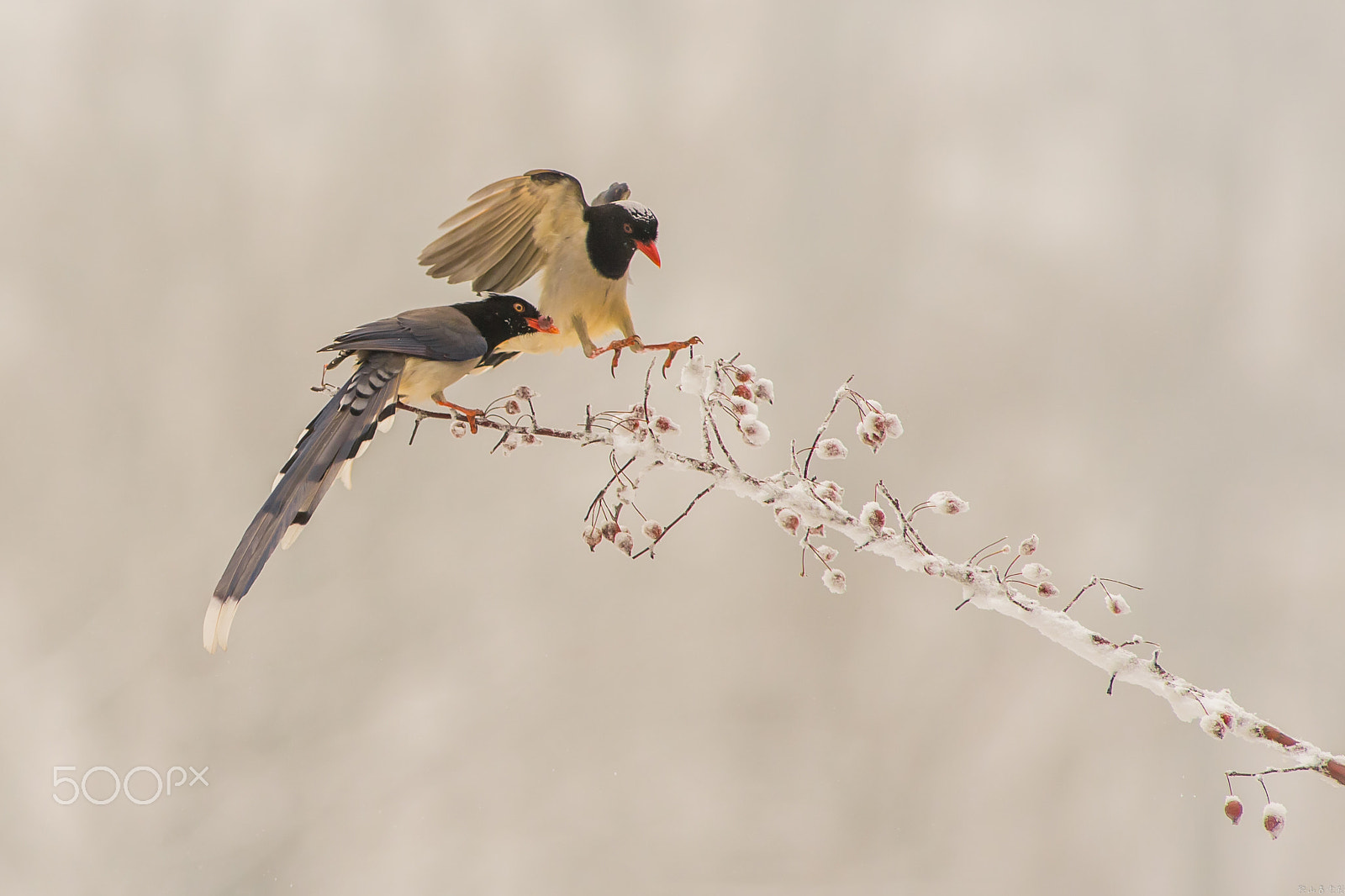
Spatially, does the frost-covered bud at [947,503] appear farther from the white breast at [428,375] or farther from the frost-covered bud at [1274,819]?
the white breast at [428,375]

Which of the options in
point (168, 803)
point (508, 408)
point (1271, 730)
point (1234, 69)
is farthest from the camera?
point (1234, 69)

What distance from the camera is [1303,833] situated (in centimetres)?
107

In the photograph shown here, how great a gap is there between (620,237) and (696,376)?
0.52ft

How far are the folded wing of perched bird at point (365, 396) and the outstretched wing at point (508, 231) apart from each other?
0.05 meters

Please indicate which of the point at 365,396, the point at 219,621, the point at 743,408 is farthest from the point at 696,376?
the point at 219,621

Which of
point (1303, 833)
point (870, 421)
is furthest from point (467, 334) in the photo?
point (1303, 833)

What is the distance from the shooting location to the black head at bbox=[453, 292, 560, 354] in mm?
693

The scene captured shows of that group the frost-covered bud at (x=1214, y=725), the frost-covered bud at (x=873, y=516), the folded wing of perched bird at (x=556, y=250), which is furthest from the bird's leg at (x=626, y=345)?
the frost-covered bud at (x=1214, y=725)

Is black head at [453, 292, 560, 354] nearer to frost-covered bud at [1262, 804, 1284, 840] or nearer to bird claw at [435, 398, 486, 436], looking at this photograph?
bird claw at [435, 398, 486, 436]

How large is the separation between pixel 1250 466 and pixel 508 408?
1.00 m

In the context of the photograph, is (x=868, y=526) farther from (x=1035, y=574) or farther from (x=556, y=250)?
(x=556, y=250)

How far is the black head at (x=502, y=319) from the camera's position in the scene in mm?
693

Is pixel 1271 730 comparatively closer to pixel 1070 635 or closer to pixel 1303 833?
pixel 1070 635

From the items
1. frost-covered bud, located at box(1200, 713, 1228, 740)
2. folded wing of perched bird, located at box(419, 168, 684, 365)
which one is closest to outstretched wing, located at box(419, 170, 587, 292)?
folded wing of perched bird, located at box(419, 168, 684, 365)
